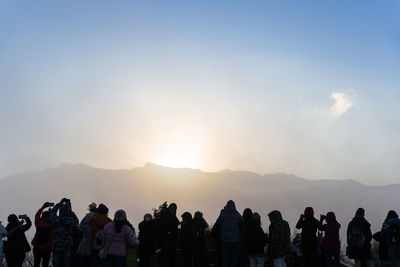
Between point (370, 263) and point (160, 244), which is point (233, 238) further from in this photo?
point (370, 263)

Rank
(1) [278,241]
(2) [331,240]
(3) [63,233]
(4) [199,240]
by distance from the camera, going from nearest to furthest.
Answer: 1. (3) [63,233]
2. (1) [278,241]
3. (2) [331,240]
4. (4) [199,240]

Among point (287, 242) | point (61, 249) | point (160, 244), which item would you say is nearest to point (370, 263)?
point (287, 242)

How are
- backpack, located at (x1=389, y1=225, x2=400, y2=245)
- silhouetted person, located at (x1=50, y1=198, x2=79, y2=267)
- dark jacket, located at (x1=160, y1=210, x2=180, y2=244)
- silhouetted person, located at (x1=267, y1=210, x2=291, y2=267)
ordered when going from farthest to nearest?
1. dark jacket, located at (x1=160, y1=210, x2=180, y2=244)
2. backpack, located at (x1=389, y1=225, x2=400, y2=245)
3. silhouetted person, located at (x1=267, y1=210, x2=291, y2=267)
4. silhouetted person, located at (x1=50, y1=198, x2=79, y2=267)

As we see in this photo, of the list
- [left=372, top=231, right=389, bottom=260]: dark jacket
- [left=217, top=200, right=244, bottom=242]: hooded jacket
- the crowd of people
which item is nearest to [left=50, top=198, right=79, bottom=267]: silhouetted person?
the crowd of people

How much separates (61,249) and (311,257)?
23.3ft

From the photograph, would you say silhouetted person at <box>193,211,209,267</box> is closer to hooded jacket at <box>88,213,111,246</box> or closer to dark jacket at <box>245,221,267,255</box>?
dark jacket at <box>245,221,267,255</box>

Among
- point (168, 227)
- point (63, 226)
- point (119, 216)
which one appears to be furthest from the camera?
point (168, 227)

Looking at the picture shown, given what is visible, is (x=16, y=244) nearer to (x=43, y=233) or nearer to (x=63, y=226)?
(x=43, y=233)

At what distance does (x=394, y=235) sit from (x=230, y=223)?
4.65 m

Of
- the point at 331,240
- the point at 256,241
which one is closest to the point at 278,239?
the point at 256,241

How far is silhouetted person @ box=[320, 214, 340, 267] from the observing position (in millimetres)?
13367

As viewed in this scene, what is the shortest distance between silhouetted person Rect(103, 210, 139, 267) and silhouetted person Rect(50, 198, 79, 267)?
2.54 metres

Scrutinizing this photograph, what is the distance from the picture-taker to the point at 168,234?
13594 millimetres

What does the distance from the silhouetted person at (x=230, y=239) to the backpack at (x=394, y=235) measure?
168 inches
